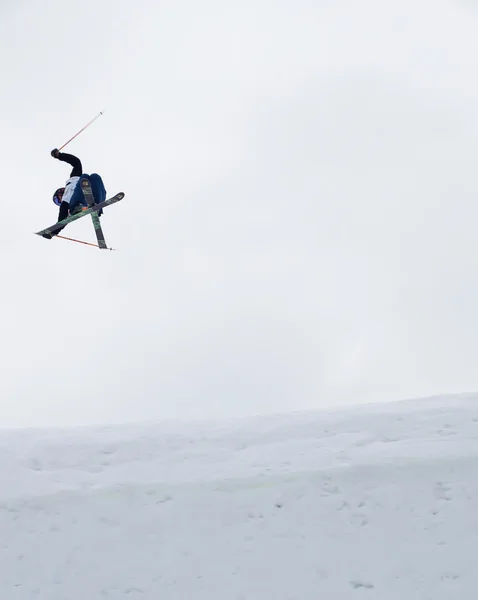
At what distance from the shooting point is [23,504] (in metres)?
7.71

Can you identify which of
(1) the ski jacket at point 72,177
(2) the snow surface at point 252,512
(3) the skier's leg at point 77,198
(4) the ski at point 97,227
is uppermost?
(1) the ski jacket at point 72,177

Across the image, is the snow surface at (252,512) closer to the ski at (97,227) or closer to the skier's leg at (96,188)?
the skier's leg at (96,188)

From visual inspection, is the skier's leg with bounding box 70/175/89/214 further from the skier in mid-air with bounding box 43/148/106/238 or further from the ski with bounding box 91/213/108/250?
the ski with bounding box 91/213/108/250

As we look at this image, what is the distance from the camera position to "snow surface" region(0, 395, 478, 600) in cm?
657

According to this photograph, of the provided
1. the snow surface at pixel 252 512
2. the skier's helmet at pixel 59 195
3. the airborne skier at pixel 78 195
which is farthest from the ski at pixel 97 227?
the snow surface at pixel 252 512

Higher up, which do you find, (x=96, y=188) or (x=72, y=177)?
(x=72, y=177)

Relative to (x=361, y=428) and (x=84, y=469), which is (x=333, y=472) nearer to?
(x=361, y=428)

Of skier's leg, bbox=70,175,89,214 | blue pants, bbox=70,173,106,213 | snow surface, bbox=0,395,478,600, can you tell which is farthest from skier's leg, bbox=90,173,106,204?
snow surface, bbox=0,395,478,600

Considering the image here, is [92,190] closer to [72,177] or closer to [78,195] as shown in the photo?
[78,195]

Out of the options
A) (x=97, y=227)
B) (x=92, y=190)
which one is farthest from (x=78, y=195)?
(x=97, y=227)

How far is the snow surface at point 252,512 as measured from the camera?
21.6 ft

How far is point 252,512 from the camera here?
7430 mm

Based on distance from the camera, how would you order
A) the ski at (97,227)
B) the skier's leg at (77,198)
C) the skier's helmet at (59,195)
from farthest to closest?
the ski at (97,227), the skier's helmet at (59,195), the skier's leg at (77,198)

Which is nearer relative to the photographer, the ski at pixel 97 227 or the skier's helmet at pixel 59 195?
the skier's helmet at pixel 59 195
